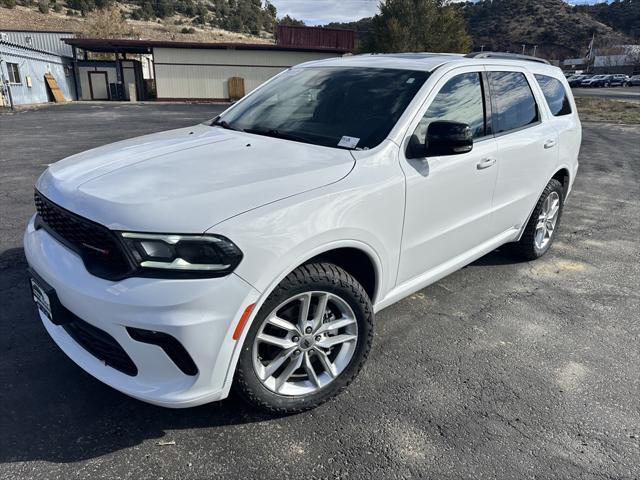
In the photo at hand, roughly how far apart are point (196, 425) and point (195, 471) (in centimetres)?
31

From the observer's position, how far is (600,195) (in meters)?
7.56

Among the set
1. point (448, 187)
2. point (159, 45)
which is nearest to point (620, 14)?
point (159, 45)

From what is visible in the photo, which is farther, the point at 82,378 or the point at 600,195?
the point at 600,195

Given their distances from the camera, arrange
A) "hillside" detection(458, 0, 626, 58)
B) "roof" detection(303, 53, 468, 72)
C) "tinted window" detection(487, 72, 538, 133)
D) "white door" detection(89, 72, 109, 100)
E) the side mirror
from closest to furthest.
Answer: the side mirror, "roof" detection(303, 53, 468, 72), "tinted window" detection(487, 72, 538, 133), "white door" detection(89, 72, 109, 100), "hillside" detection(458, 0, 626, 58)

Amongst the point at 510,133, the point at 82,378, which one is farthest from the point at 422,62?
the point at 82,378

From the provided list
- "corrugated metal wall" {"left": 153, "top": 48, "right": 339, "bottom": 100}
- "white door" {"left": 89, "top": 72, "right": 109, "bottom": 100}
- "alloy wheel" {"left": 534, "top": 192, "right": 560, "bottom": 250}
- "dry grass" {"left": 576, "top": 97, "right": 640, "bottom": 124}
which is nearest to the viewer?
"alloy wheel" {"left": 534, "top": 192, "right": 560, "bottom": 250}

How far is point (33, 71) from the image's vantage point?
28.5 meters

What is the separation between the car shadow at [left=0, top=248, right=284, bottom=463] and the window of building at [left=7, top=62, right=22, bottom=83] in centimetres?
2870

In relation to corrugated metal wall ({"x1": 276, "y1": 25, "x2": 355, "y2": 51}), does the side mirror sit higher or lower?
lower

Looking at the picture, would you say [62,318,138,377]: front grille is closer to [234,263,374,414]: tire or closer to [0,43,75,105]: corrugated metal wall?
[234,263,374,414]: tire

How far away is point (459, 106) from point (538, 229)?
6.30 feet

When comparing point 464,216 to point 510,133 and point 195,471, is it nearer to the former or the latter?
point 510,133

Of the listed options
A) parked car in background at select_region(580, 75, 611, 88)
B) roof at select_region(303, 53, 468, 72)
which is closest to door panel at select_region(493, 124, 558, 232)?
roof at select_region(303, 53, 468, 72)

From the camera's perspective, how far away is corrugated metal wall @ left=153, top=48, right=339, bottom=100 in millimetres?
32375
